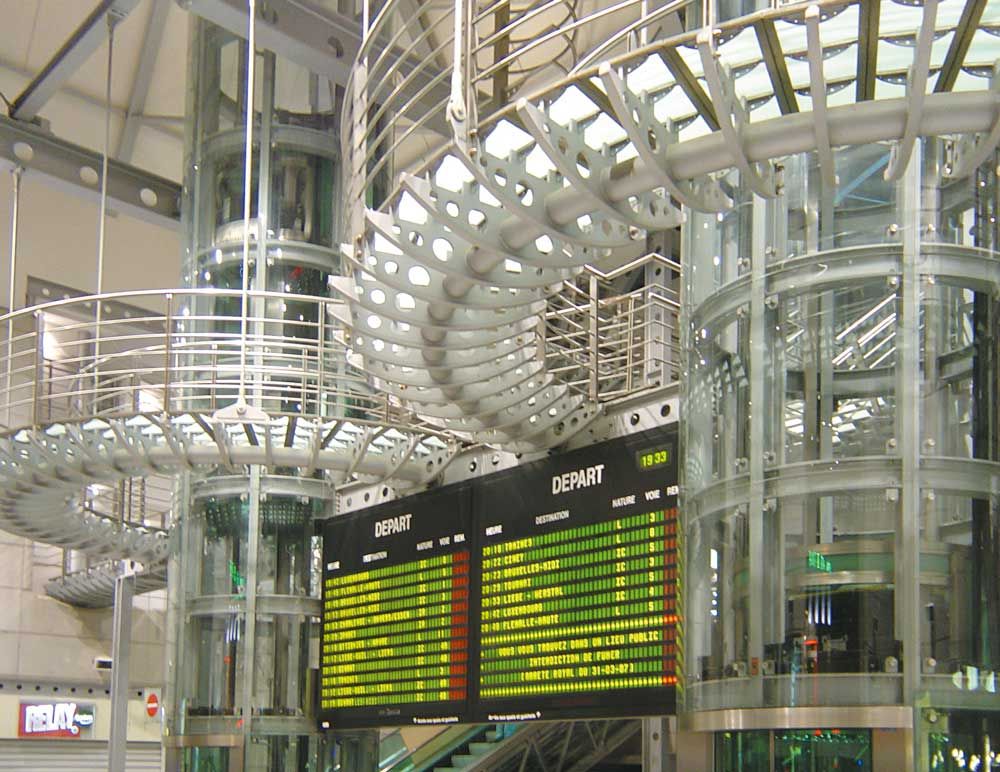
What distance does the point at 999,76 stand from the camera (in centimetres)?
543

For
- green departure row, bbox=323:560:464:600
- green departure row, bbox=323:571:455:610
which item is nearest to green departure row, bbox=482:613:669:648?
green departure row, bbox=323:571:455:610

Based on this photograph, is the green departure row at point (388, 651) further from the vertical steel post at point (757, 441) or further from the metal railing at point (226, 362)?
the vertical steel post at point (757, 441)

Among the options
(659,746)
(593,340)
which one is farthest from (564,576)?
(659,746)

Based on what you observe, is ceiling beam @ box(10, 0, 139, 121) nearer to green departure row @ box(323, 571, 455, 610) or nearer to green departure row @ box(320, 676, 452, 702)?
green departure row @ box(323, 571, 455, 610)

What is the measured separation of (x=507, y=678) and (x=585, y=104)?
16.8 feet

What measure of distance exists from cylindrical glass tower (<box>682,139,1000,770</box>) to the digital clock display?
8.16 feet

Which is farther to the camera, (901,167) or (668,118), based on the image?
(668,118)

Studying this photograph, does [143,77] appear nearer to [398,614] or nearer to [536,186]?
[398,614]

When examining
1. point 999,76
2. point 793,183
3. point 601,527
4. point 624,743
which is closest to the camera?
point 999,76

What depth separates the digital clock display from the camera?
9180mm

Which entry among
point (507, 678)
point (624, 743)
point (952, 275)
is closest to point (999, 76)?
point (952, 275)

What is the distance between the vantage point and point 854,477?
600cm

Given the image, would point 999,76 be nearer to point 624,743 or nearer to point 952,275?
point 952,275

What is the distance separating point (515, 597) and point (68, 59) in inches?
322
